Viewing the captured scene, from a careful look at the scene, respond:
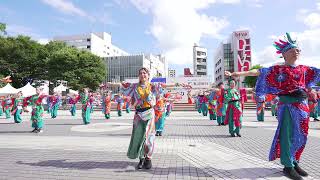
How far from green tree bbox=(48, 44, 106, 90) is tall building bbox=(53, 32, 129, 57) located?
42.2 metres

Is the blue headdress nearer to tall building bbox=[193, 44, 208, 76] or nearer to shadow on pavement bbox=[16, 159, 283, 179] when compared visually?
shadow on pavement bbox=[16, 159, 283, 179]

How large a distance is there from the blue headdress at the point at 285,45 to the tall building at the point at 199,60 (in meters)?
113

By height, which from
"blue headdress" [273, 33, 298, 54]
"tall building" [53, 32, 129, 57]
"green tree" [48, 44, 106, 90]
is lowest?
"blue headdress" [273, 33, 298, 54]

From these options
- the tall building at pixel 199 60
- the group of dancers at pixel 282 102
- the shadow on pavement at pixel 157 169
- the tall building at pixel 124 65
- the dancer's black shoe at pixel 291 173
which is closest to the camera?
the dancer's black shoe at pixel 291 173

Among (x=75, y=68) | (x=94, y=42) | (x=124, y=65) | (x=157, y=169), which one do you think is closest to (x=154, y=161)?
(x=157, y=169)

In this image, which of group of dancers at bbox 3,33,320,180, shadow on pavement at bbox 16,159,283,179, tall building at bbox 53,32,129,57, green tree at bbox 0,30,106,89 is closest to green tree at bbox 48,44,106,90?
green tree at bbox 0,30,106,89

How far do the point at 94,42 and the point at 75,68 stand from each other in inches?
2107

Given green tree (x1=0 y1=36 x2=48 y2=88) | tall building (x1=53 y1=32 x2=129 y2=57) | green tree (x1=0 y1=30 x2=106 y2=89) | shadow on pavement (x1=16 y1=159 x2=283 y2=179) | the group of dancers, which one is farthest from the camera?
tall building (x1=53 y1=32 x2=129 y2=57)

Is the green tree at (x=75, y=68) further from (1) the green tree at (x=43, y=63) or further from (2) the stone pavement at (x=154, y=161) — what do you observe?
(2) the stone pavement at (x=154, y=161)

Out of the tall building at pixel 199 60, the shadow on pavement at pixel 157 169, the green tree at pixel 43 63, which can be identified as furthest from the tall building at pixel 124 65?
the shadow on pavement at pixel 157 169

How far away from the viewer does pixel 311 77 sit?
18.1 ft

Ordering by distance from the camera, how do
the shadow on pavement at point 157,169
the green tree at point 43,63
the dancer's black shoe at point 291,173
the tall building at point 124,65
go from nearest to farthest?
the dancer's black shoe at point 291,173, the shadow on pavement at point 157,169, the green tree at point 43,63, the tall building at point 124,65

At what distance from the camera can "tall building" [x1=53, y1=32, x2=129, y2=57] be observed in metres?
105

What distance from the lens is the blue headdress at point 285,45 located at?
A: 542 centimetres
